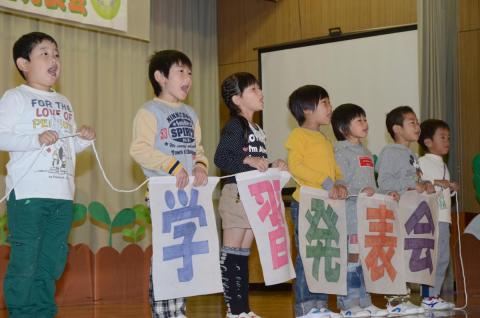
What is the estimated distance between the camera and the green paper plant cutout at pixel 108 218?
20.3ft

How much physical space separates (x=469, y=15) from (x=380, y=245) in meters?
3.26

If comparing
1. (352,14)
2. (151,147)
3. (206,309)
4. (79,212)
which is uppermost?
(352,14)

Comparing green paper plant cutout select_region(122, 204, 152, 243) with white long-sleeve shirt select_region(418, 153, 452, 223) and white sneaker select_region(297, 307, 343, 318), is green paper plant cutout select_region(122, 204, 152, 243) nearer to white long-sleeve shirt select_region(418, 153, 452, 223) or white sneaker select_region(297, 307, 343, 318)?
white long-sleeve shirt select_region(418, 153, 452, 223)

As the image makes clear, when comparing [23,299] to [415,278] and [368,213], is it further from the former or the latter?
[415,278]

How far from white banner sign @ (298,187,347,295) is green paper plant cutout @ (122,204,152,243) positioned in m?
3.08

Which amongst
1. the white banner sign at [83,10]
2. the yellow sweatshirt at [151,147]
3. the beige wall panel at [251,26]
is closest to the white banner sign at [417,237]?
the yellow sweatshirt at [151,147]

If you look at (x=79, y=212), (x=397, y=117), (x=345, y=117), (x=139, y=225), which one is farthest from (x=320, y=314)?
(x=139, y=225)

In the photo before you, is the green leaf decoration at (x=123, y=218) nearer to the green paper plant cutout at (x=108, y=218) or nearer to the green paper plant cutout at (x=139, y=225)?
the green paper plant cutout at (x=108, y=218)

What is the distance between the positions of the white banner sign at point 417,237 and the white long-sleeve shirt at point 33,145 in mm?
2060

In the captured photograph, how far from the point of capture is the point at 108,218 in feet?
20.5

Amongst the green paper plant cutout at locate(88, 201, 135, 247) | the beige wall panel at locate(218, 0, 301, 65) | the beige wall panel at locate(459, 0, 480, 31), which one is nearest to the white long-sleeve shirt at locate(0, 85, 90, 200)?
the green paper plant cutout at locate(88, 201, 135, 247)

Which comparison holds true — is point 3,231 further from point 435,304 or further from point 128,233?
point 435,304

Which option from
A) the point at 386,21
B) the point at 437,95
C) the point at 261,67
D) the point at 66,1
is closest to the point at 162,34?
the point at 261,67

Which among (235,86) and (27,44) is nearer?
(27,44)
